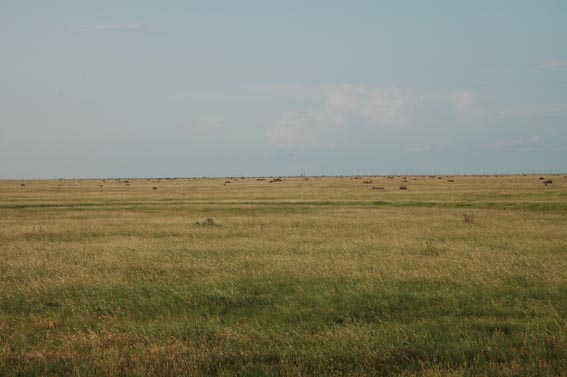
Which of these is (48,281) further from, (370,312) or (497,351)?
(497,351)

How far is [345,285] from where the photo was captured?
43.0 ft

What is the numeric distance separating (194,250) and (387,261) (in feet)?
24.6

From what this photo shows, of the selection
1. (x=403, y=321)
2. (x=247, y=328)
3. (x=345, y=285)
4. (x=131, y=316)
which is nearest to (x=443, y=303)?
(x=403, y=321)

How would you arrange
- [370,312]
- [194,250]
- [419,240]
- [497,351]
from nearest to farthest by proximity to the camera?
[497,351] < [370,312] < [194,250] < [419,240]

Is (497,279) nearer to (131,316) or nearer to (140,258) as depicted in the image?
(131,316)

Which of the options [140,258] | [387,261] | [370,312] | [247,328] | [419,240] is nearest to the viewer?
[247,328]

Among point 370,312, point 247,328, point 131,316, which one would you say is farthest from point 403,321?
point 131,316

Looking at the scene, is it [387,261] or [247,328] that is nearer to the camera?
[247,328]

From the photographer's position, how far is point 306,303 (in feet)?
37.7

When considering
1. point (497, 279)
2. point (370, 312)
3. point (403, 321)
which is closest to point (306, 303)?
point (370, 312)

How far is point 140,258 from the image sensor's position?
17719 mm

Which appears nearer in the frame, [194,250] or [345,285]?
[345,285]

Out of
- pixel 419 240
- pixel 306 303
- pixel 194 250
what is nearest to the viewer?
pixel 306 303

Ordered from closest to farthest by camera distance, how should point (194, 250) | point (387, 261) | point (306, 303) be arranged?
point (306, 303) < point (387, 261) < point (194, 250)
